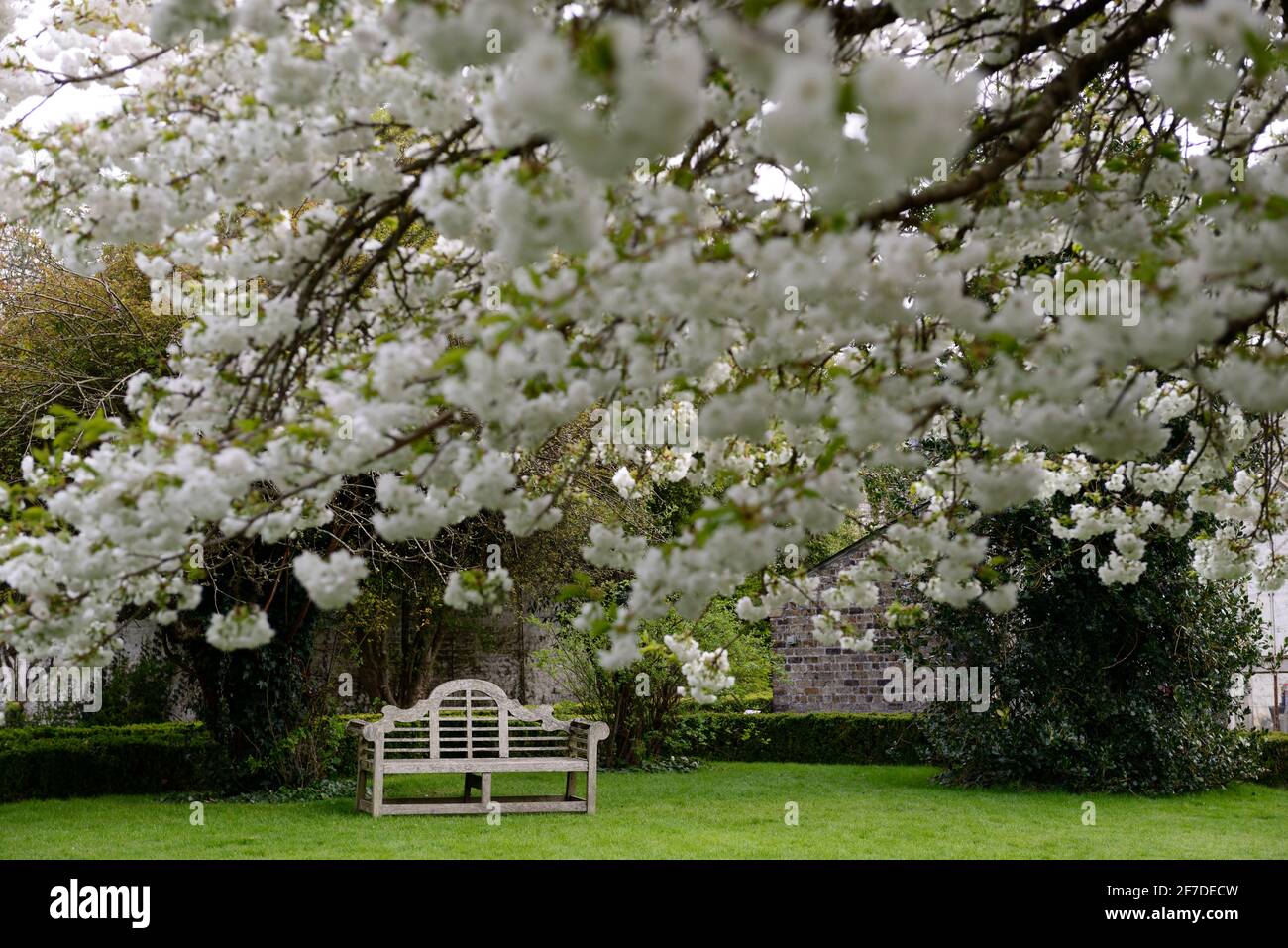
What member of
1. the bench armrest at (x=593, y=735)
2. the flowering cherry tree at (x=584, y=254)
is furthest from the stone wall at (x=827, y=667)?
the flowering cherry tree at (x=584, y=254)

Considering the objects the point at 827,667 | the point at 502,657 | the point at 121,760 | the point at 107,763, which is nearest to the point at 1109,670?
the point at 827,667

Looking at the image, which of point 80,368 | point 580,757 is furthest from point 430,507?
point 80,368

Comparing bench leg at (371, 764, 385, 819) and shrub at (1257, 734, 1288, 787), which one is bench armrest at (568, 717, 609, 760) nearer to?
bench leg at (371, 764, 385, 819)

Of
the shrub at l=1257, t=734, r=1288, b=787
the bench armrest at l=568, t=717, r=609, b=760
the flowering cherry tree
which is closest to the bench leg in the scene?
the bench armrest at l=568, t=717, r=609, b=760

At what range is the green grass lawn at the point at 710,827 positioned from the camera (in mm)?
6781

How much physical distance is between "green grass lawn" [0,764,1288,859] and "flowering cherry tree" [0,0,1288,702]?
3.72 meters

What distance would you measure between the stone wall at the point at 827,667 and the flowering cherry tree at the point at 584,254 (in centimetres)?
1049

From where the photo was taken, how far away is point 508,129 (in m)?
2.18

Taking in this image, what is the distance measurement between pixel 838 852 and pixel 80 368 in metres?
6.42

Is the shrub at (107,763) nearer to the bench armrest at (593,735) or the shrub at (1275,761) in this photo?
the bench armrest at (593,735)

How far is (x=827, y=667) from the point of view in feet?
48.2

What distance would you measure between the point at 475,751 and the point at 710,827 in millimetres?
1825

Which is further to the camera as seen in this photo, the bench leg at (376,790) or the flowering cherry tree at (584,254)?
the bench leg at (376,790)

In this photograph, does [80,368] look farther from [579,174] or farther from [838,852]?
[579,174]
